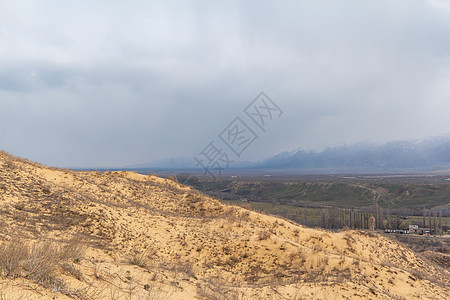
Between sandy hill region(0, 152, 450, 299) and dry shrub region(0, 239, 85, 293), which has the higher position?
dry shrub region(0, 239, 85, 293)

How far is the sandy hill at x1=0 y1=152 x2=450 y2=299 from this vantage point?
6.64 metres

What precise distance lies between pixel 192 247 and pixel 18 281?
11.9 meters

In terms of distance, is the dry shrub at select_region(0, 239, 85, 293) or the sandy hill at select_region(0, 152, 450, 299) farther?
the sandy hill at select_region(0, 152, 450, 299)

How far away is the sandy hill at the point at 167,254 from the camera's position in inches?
261

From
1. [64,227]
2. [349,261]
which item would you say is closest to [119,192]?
[64,227]

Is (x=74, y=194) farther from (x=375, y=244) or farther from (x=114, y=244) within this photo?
(x=375, y=244)

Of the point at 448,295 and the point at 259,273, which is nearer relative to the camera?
the point at 448,295

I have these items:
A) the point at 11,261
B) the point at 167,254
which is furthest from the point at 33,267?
the point at 167,254

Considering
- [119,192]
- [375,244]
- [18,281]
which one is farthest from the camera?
[119,192]

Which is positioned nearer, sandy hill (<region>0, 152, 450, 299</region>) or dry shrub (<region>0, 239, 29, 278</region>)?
dry shrub (<region>0, 239, 29, 278</region>)

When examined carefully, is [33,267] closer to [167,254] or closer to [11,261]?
[11,261]

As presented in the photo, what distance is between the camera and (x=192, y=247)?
16.5 meters

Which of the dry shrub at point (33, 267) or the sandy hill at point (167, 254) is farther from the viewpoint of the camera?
the sandy hill at point (167, 254)

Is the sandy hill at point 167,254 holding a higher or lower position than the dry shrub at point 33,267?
lower
